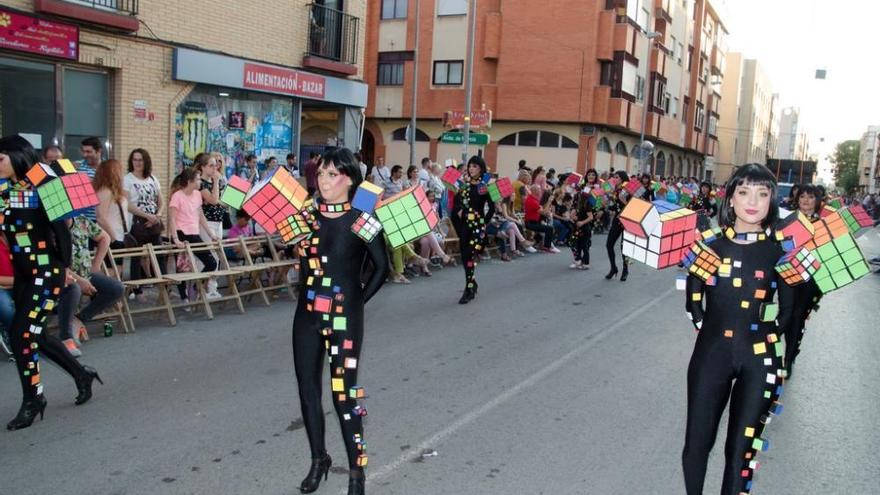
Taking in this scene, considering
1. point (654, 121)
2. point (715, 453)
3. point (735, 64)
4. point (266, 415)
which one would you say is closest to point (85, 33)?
point (266, 415)

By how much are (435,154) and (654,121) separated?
1346 cm

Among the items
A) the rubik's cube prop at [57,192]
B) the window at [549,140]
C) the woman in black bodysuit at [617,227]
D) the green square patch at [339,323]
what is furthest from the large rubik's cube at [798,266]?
the window at [549,140]

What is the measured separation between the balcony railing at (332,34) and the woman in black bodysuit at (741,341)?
51.0 feet

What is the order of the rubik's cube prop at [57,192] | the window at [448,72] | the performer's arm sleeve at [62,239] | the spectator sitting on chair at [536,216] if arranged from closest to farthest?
the rubik's cube prop at [57,192] < the performer's arm sleeve at [62,239] < the spectator sitting on chair at [536,216] < the window at [448,72]

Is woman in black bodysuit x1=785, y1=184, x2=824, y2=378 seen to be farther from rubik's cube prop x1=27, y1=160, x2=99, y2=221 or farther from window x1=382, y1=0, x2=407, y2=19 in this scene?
window x1=382, y1=0, x2=407, y2=19

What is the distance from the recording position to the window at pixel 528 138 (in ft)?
114

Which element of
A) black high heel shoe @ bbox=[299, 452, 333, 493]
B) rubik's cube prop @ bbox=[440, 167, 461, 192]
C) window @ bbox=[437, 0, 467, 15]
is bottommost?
black high heel shoe @ bbox=[299, 452, 333, 493]

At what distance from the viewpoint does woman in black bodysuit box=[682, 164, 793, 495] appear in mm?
3541

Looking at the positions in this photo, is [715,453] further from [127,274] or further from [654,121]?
[654,121]

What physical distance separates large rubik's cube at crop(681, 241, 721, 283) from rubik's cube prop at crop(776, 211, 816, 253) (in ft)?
1.05

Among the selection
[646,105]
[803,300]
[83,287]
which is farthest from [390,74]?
[803,300]

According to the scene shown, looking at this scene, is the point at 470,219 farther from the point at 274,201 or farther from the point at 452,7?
the point at 452,7

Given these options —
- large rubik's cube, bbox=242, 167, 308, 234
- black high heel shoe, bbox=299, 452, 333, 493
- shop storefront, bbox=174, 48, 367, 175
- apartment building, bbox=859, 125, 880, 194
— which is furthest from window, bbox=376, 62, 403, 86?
apartment building, bbox=859, 125, 880, 194

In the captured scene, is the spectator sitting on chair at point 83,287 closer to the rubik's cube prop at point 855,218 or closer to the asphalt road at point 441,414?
the asphalt road at point 441,414
